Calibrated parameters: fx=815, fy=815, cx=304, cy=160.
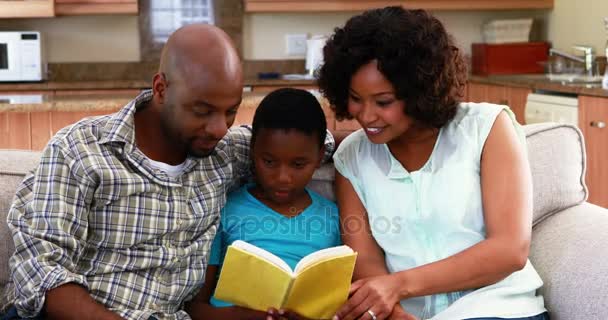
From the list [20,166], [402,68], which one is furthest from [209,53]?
[20,166]

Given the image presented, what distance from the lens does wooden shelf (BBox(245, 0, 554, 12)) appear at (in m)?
5.08

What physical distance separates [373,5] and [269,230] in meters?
3.55

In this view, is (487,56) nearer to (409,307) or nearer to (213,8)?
(213,8)

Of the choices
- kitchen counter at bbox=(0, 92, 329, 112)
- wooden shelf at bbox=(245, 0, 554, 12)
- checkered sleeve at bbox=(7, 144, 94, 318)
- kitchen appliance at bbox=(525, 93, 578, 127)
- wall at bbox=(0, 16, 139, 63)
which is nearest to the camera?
checkered sleeve at bbox=(7, 144, 94, 318)

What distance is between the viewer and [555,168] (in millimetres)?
1957

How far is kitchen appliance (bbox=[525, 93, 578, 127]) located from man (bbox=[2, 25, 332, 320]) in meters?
2.48

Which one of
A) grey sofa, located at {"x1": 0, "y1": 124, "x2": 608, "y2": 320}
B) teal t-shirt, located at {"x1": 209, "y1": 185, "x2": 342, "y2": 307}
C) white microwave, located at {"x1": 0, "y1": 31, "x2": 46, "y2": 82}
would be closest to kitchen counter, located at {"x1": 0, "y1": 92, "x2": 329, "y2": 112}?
grey sofa, located at {"x1": 0, "y1": 124, "x2": 608, "y2": 320}

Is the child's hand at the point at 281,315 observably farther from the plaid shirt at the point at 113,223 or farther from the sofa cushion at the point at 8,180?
the sofa cushion at the point at 8,180

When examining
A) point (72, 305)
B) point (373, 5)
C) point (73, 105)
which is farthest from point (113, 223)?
point (373, 5)

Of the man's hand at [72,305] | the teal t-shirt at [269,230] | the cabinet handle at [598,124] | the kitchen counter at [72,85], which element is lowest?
the man's hand at [72,305]

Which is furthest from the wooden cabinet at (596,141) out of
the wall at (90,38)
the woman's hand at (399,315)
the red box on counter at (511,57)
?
the wall at (90,38)

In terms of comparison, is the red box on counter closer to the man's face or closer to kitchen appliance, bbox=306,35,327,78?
kitchen appliance, bbox=306,35,327,78

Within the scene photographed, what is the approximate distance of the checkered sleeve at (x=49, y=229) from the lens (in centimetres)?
150

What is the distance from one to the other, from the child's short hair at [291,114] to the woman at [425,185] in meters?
0.06
